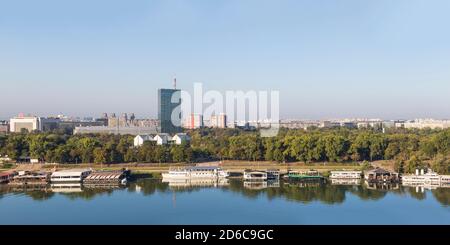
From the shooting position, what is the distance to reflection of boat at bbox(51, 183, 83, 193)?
38.8 ft

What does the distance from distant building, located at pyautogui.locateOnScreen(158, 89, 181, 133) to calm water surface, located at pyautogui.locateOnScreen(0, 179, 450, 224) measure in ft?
61.7

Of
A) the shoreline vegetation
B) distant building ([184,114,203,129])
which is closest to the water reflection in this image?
the shoreline vegetation

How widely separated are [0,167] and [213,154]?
25.2 feet

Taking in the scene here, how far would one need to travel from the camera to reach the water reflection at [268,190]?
1045cm

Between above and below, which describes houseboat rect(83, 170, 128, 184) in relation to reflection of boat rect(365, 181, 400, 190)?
above

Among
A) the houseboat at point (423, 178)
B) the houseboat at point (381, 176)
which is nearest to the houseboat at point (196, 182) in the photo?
the houseboat at point (381, 176)

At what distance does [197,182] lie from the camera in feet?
42.1

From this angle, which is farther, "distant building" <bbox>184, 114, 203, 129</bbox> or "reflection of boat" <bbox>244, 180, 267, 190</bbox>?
"distant building" <bbox>184, 114, 203, 129</bbox>

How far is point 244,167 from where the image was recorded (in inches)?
595

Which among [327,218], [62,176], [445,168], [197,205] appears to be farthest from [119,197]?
[445,168]

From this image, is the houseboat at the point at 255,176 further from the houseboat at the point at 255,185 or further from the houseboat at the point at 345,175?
the houseboat at the point at 345,175

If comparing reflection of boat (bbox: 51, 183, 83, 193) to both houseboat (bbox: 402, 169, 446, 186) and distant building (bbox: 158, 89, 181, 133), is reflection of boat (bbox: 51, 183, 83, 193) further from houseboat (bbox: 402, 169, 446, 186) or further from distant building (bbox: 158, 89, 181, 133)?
distant building (bbox: 158, 89, 181, 133)
